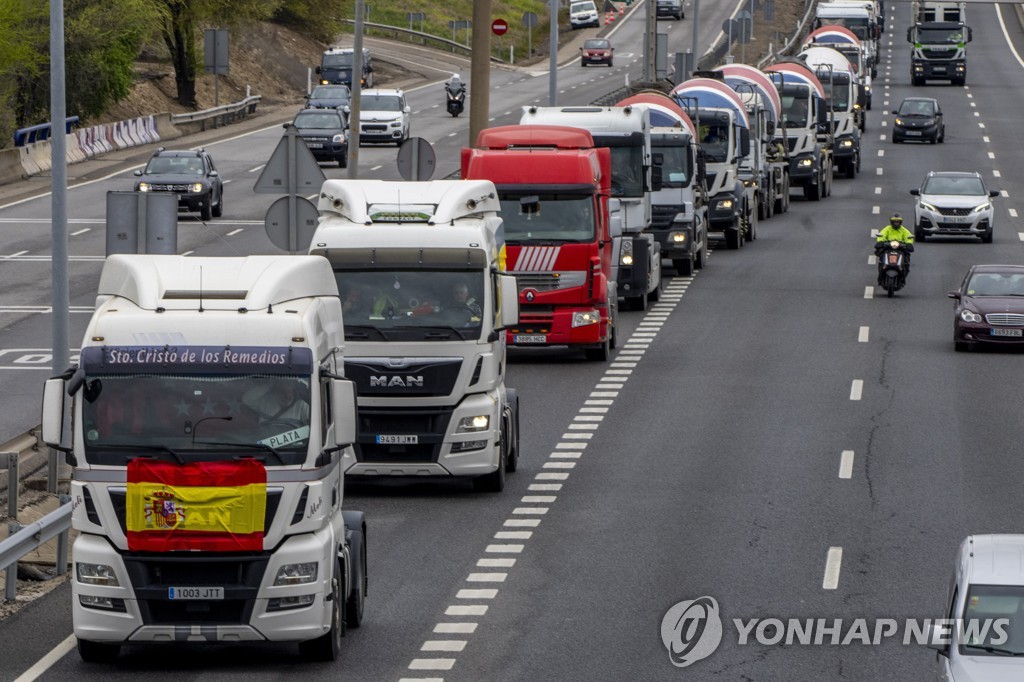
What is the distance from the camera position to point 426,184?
22703 millimetres

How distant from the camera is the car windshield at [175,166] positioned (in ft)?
161

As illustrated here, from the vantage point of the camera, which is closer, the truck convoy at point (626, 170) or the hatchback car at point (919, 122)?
the truck convoy at point (626, 170)

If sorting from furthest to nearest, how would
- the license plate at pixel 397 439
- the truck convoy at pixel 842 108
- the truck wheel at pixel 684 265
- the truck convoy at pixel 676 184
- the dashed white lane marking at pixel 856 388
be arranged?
1. the truck convoy at pixel 842 108
2. the truck wheel at pixel 684 265
3. the truck convoy at pixel 676 184
4. the dashed white lane marking at pixel 856 388
5. the license plate at pixel 397 439

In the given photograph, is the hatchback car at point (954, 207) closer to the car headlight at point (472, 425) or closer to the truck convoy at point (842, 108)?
the truck convoy at point (842, 108)

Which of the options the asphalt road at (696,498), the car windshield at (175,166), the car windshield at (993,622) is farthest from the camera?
the car windshield at (175,166)

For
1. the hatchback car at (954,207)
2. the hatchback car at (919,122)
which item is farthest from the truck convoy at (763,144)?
the hatchback car at (919,122)

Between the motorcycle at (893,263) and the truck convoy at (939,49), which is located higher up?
the truck convoy at (939,49)

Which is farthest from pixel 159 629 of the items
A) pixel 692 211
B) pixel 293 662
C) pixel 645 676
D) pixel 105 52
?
pixel 105 52

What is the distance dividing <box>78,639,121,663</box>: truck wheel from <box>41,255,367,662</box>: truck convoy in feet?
0.04

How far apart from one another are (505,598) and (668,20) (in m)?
112

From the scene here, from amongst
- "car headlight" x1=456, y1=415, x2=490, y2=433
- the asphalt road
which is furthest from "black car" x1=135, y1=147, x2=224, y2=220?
"car headlight" x1=456, y1=415, x2=490, y2=433

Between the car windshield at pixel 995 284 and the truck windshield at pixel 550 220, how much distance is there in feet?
23.3

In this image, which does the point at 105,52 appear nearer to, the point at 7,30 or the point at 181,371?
the point at 7,30

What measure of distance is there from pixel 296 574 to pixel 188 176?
36177 millimetres
